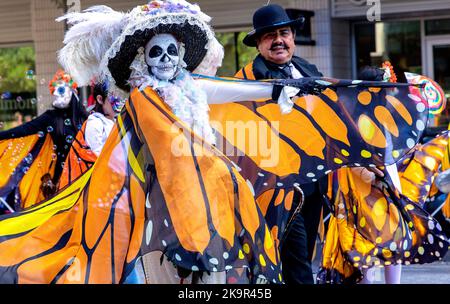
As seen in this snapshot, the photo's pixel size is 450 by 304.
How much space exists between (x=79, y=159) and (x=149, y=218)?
3005mm

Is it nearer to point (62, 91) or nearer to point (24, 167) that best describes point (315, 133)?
point (62, 91)

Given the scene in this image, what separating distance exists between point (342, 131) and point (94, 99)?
2915 mm

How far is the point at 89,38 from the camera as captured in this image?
5660 millimetres

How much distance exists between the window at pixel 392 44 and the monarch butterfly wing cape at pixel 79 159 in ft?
14.7

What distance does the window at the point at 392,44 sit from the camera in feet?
37.4

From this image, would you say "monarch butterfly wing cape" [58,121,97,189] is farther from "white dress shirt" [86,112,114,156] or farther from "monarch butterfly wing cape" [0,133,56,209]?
"monarch butterfly wing cape" [0,133,56,209]

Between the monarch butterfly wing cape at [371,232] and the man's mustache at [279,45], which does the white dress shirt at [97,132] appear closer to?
the monarch butterfly wing cape at [371,232]

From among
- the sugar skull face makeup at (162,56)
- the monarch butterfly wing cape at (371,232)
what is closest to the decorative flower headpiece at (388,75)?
the monarch butterfly wing cape at (371,232)

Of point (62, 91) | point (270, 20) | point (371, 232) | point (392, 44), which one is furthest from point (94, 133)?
point (392, 44)

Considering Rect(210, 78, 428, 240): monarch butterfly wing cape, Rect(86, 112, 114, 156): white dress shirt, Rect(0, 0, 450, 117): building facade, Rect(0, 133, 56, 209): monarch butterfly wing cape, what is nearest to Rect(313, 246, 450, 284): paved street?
Rect(86, 112, 114, 156): white dress shirt

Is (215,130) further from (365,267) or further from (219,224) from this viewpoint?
(365,267)

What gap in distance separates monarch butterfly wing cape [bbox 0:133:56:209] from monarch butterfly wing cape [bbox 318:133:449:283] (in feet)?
11.3
